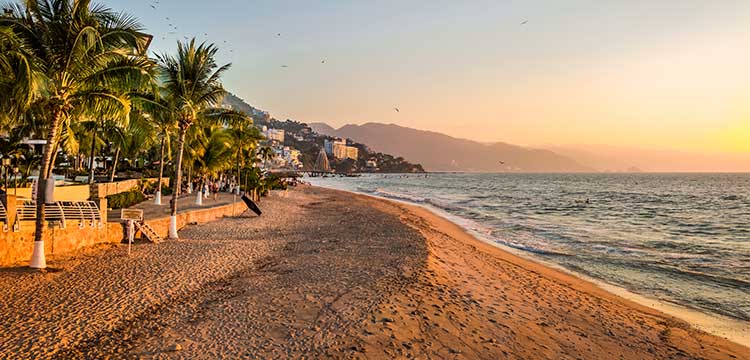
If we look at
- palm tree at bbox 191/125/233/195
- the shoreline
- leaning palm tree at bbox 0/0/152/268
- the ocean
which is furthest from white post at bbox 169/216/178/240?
palm tree at bbox 191/125/233/195

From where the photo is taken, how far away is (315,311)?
303 inches

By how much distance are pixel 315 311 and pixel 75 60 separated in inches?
290

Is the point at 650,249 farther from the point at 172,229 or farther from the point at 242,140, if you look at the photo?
the point at 242,140

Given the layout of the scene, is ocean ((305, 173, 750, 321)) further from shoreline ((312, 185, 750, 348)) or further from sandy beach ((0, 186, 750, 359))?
sandy beach ((0, 186, 750, 359))

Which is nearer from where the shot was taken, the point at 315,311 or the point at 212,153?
the point at 315,311

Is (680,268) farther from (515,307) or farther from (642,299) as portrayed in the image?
(515,307)

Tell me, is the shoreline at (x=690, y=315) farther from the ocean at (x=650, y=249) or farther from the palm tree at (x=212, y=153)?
the palm tree at (x=212, y=153)

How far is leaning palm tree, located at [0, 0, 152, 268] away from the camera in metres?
8.81

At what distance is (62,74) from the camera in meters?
8.98

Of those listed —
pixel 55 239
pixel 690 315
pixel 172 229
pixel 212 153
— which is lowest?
pixel 690 315

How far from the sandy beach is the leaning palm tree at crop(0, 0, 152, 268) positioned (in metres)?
2.63

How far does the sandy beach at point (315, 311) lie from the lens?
20.2 ft

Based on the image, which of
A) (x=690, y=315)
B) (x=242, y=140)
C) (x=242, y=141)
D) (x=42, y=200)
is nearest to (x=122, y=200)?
(x=42, y=200)

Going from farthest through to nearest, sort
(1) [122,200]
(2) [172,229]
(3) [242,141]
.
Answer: (3) [242,141]
(1) [122,200]
(2) [172,229]
